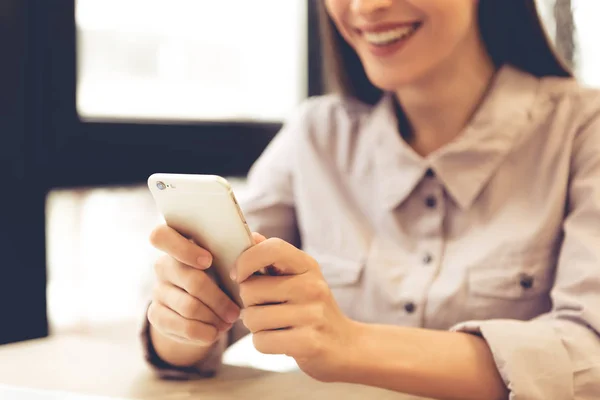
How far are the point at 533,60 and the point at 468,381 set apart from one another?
0.54 meters

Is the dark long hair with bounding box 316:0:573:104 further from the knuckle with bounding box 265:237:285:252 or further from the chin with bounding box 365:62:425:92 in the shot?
the knuckle with bounding box 265:237:285:252

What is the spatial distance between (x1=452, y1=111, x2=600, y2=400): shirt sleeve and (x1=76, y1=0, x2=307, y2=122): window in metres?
0.83

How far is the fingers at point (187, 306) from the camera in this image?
0.70m

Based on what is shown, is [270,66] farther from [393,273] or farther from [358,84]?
[393,273]

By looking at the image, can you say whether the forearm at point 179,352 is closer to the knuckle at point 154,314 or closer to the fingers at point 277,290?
the knuckle at point 154,314

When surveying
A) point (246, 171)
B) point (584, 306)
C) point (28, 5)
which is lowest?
point (246, 171)

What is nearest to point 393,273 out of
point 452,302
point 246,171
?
point 452,302

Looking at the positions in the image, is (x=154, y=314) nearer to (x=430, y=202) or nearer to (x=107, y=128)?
(x=430, y=202)

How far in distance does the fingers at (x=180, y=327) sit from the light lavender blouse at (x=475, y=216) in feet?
1.00

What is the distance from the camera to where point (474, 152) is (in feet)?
3.05

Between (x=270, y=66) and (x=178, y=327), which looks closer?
(x=178, y=327)

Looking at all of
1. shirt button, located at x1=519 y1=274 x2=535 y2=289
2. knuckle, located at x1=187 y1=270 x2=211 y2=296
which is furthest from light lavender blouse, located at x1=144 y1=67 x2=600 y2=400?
knuckle, located at x1=187 y1=270 x2=211 y2=296

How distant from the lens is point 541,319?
78 centimetres

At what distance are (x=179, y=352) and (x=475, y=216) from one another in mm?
460
